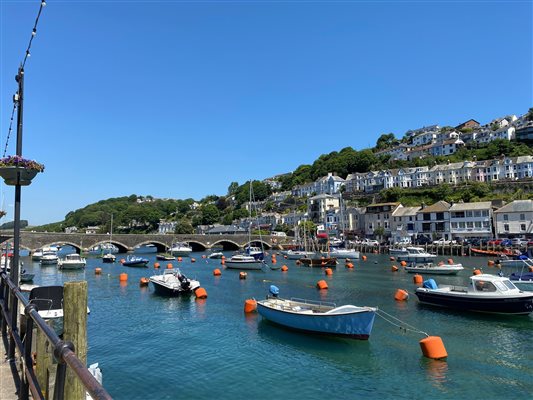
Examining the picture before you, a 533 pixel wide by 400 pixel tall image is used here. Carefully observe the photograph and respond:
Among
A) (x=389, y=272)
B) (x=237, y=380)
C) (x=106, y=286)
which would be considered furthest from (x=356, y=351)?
(x=389, y=272)

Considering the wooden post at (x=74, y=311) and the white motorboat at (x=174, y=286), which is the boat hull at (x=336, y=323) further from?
the wooden post at (x=74, y=311)

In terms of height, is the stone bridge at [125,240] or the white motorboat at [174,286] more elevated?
the stone bridge at [125,240]

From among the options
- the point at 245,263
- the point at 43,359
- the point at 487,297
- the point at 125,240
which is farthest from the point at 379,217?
the point at 43,359

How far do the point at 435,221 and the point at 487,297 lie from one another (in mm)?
78269

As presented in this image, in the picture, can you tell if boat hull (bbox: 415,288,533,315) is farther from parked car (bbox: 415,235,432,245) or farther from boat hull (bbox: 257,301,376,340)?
parked car (bbox: 415,235,432,245)

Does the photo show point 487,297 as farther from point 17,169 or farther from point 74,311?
point 17,169

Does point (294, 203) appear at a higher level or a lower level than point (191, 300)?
higher

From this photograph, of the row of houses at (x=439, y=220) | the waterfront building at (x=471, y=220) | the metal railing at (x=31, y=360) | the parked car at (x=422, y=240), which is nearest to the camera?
the metal railing at (x=31, y=360)

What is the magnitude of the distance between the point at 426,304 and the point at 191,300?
804 inches

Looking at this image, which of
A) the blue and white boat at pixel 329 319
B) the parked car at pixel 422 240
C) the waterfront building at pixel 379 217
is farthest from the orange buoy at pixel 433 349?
the waterfront building at pixel 379 217

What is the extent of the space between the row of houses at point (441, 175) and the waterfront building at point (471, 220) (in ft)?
112

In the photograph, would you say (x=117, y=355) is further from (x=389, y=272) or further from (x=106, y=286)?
(x=389, y=272)

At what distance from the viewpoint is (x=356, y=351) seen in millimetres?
21109

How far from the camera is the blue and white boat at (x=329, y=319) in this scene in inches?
863
